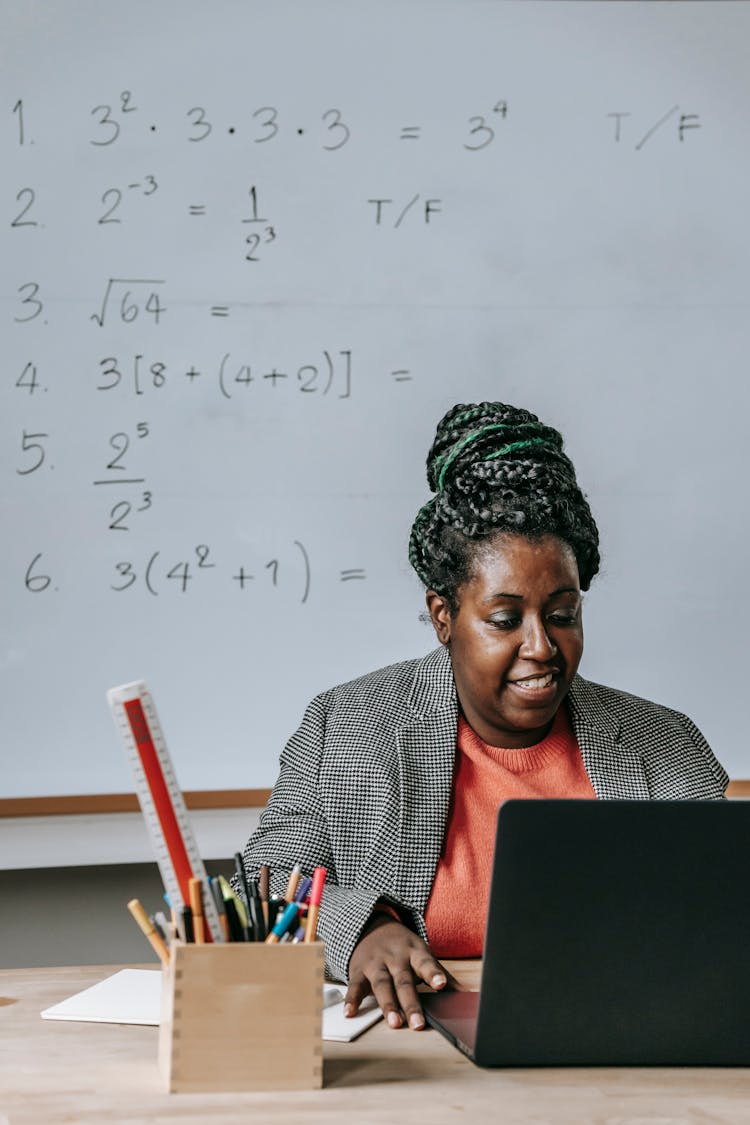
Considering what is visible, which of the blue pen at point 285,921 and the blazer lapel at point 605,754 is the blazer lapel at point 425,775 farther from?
the blue pen at point 285,921

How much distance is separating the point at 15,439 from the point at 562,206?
39.3 inches

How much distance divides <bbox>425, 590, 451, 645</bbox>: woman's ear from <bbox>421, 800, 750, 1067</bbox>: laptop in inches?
27.1

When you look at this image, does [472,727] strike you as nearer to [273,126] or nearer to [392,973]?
[392,973]

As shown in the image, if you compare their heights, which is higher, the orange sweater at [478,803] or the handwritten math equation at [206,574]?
the handwritten math equation at [206,574]

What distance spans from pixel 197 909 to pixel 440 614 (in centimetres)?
76

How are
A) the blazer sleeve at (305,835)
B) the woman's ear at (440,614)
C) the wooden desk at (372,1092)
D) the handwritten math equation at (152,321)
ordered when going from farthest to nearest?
the handwritten math equation at (152,321), the woman's ear at (440,614), the blazer sleeve at (305,835), the wooden desk at (372,1092)

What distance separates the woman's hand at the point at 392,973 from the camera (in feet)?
3.48

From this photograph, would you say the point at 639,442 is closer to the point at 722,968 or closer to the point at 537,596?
the point at 537,596

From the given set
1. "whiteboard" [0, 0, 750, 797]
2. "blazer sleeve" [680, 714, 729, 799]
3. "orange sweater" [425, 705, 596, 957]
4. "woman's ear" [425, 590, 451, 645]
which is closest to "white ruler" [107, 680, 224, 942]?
"orange sweater" [425, 705, 596, 957]

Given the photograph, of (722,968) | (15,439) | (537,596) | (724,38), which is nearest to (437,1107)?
(722,968)

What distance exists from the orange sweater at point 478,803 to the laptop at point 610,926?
0.47m

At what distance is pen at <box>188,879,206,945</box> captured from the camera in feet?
2.91

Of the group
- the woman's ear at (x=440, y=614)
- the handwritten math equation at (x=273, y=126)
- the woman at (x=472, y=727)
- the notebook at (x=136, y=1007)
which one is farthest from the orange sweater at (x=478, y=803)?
the handwritten math equation at (x=273, y=126)

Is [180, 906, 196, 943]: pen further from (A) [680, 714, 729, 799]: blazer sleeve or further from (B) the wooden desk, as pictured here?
(A) [680, 714, 729, 799]: blazer sleeve
